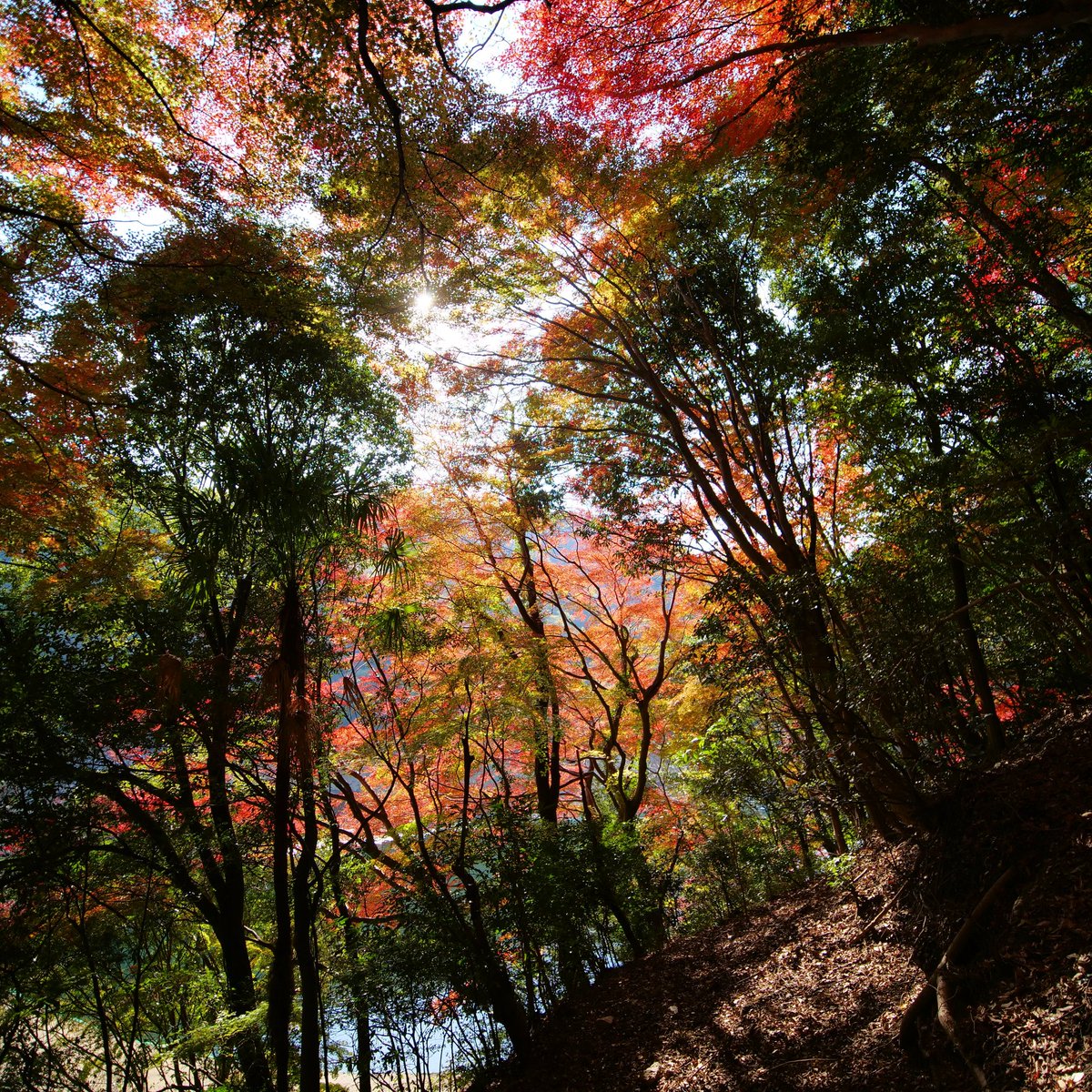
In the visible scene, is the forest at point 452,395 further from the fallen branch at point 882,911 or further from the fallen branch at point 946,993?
the fallen branch at point 946,993

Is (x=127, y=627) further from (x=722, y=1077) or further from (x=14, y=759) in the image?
(x=722, y=1077)

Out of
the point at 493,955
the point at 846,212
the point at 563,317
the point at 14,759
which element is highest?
the point at 563,317

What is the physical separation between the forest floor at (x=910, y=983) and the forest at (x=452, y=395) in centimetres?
44

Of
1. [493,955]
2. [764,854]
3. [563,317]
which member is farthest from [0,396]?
[764,854]

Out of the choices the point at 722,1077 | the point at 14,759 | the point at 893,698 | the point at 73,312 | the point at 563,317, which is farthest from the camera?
the point at 563,317

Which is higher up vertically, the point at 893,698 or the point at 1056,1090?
the point at 893,698

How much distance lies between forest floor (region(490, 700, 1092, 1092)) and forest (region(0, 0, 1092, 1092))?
445 millimetres

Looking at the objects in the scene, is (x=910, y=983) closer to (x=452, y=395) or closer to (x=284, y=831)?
(x=284, y=831)

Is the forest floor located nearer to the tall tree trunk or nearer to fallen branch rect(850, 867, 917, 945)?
fallen branch rect(850, 867, 917, 945)

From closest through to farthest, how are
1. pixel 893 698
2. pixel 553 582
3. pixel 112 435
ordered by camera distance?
pixel 893 698 < pixel 112 435 < pixel 553 582

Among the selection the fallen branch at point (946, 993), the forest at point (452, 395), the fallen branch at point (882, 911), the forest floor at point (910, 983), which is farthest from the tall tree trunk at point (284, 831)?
the fallen branch at point (882, 911)

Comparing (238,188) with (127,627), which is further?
(127,627)

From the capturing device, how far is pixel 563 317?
6422 mm

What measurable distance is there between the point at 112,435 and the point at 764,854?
909cm
